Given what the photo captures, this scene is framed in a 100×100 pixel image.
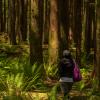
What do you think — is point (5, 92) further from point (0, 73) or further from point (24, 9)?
point (24, 9)

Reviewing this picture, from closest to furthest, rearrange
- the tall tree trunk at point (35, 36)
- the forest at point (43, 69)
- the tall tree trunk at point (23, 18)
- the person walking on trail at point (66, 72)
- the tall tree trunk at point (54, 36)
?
the person walking on trail at point (66, 72)
the forest at point (43, 69)
the tall tree trunk at point (35, 36)
the tall tree trunk at point (54, 36)
the tall tree trunk at point (23, 18)

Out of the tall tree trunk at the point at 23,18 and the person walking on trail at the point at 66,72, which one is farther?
the tall tree trunk at the point at 23,18

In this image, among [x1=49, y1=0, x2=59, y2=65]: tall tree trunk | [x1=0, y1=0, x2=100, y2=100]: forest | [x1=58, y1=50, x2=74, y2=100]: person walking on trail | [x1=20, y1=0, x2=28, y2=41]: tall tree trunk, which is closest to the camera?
[x1=58, y1=50, x2=74, y2=100]: person walking on trail

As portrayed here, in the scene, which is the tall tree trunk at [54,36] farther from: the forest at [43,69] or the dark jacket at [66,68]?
the dark jacket at [66,68]

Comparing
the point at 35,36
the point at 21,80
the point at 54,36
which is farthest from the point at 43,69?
the point at 21,80

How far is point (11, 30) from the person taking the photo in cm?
2814

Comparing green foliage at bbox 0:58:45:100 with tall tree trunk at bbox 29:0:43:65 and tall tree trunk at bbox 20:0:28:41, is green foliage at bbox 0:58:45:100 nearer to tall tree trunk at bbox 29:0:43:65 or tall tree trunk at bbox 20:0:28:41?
tall tree trunk at bbox 29:0:43:65

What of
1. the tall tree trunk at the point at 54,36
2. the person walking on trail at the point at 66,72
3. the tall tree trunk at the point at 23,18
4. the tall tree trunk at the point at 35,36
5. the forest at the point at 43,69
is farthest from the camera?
the tall tree trunk at the point at 23,18

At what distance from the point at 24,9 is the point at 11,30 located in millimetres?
6067

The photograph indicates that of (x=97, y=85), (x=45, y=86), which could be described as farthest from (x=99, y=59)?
(x=45, y=86)

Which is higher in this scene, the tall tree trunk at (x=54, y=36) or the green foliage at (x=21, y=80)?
the tall tree trunk at (x=54, y=36)

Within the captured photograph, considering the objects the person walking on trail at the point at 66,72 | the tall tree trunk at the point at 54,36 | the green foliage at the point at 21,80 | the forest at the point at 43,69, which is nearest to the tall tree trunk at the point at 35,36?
the forest at the point at 43,69

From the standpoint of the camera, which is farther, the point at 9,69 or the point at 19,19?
the point at 19,19

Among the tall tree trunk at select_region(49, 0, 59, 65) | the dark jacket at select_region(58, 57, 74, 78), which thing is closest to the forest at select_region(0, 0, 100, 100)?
the tall tree trunk at select_region(49, 0, 59, 65)
